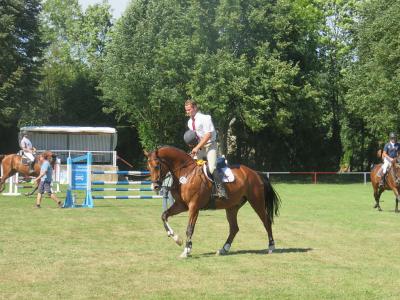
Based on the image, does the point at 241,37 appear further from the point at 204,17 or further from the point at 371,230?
the point at 371,230

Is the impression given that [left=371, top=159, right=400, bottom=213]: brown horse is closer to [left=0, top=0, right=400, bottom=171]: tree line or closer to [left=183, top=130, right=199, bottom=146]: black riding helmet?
[left=183, top=130, right=199, bottom=146]: black riding helmet

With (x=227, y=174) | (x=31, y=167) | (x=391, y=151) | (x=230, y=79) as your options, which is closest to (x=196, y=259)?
(x=227, y=174)

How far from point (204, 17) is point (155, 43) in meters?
4.36

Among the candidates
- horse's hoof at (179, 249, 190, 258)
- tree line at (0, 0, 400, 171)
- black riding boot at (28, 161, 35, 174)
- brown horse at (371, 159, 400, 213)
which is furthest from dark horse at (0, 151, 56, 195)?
tree line at (0, 0, 400, 171)

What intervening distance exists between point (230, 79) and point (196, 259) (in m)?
33.7

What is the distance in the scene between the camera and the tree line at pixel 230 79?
44.8 m

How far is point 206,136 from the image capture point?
40.0 feet

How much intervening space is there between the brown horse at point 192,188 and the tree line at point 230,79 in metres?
30.7

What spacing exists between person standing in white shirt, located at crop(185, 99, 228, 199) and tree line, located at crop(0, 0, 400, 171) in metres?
31.2

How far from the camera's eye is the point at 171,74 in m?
45.8

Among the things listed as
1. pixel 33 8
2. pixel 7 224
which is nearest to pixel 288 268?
pixel 7 224

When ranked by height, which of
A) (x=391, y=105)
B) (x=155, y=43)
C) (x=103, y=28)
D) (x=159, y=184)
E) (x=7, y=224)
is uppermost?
(x=103, y=28)

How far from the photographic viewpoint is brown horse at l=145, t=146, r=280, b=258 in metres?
12.1

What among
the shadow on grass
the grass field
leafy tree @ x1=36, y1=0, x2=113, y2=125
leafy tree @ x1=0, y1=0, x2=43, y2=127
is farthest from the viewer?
leafy tree @ x1=36, y1=0, x2=113, y2=125
